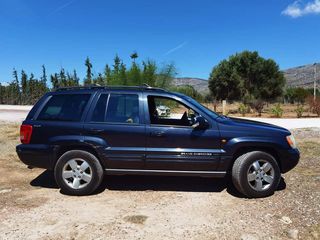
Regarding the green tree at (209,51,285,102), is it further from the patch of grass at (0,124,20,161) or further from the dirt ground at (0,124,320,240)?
the dirt ground at (0,124,320,240)

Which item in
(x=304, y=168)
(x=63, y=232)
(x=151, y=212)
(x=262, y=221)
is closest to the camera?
(x=63, y=232)

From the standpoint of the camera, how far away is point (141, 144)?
19.3 ft

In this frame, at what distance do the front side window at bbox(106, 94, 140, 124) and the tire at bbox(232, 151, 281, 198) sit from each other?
184 centimetres

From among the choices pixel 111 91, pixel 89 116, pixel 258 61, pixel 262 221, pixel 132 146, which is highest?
pixel 258 61

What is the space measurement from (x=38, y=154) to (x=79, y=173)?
30.7 inches

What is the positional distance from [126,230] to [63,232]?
0.78 m

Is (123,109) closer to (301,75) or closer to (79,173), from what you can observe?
(79,173)

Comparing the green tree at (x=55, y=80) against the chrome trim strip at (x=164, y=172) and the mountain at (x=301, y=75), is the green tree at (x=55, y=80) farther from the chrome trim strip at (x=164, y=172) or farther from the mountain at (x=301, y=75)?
the mountain at (x=301, y=75)

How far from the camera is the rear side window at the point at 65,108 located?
610cm

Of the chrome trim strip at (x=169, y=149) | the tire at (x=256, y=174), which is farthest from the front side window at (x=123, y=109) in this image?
the tire at (x=256, y=174)

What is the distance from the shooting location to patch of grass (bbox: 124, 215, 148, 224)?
4.78 meters

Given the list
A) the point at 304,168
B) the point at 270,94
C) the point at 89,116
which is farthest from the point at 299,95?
the point at 89,116

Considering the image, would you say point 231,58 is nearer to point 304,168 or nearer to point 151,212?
point 304,168

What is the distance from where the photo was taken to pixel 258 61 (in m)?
36.3
